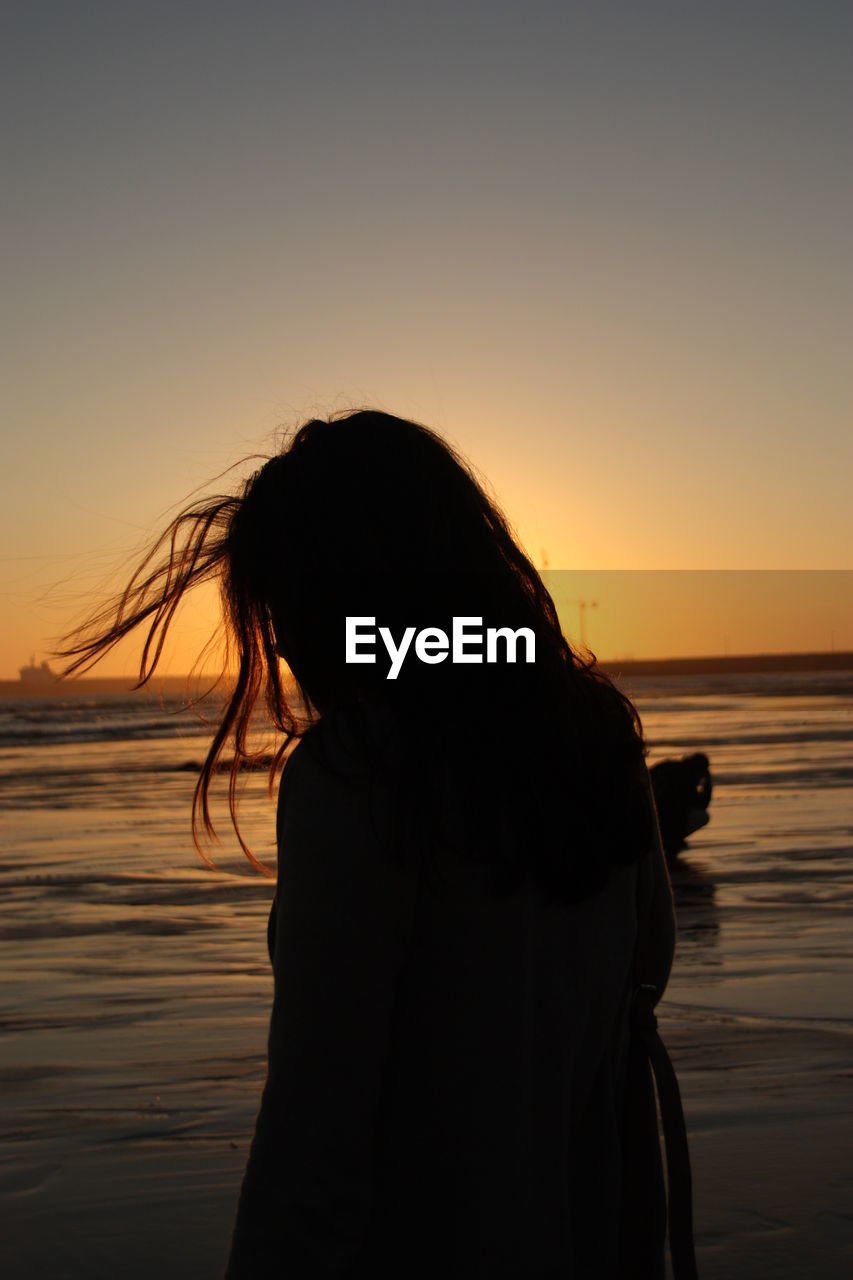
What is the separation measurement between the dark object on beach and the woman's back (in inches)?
422

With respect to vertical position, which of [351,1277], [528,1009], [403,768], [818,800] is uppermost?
[403,768]

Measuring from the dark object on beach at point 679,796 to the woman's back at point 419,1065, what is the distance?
35.2ft

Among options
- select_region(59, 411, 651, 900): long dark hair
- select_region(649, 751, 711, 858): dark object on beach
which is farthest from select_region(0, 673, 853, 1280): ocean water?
select_region(59, 411, 651, 900): long dark hair

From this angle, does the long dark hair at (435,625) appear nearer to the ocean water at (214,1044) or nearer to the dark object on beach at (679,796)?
the ocean water at (214,1044)

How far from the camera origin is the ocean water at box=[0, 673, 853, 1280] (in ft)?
12.6

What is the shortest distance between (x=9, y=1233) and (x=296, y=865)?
3183mm

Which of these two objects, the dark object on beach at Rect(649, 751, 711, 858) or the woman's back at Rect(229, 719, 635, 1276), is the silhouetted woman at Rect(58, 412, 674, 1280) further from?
the dark object on beach at Rect(649, 751, 711, 858)

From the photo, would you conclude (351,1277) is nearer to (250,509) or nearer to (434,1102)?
(434,1102)

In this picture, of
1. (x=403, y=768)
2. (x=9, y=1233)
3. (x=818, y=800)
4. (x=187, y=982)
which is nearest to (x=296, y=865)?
(x=403, y=768)

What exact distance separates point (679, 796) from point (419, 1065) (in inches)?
442

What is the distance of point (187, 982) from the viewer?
7.29 metres

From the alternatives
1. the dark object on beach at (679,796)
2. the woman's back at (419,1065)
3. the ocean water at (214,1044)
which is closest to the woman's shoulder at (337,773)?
the woman's back at (419,1065)

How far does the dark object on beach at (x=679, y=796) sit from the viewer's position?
39.9 ft

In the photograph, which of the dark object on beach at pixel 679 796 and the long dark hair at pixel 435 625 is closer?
the long dark hair at pixel 435 625
